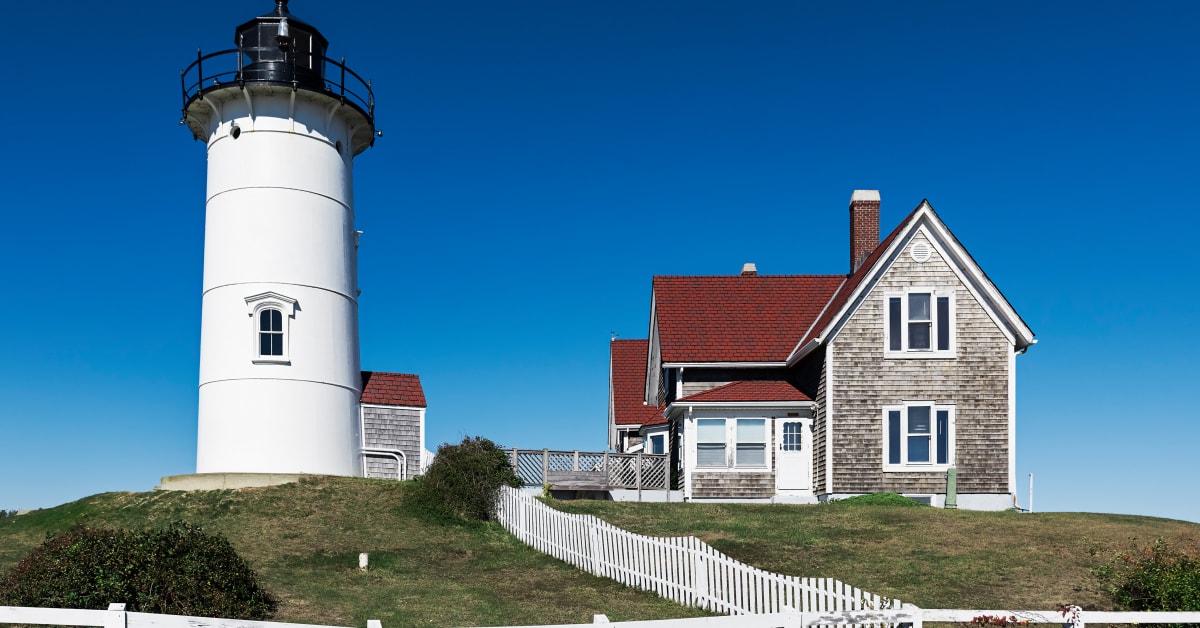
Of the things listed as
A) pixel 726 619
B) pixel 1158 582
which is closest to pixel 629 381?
pixel 1158 582

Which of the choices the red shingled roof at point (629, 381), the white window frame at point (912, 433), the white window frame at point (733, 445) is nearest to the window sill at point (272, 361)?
the white window frame at point (733, 445)

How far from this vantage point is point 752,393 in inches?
1152

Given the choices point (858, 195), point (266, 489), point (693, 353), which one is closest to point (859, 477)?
point (693, 353)

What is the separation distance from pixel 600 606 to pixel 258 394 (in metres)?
14.1

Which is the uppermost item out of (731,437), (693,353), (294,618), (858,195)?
(858,195)

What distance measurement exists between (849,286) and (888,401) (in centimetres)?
365

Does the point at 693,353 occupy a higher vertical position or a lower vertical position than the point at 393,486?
higher

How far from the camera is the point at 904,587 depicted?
16891mm

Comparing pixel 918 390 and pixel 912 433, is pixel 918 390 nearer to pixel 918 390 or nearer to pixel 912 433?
pixel 918 390

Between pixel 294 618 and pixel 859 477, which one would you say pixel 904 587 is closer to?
pixel 294 618

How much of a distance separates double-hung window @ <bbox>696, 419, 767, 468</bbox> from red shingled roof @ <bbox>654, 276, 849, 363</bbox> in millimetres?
1854

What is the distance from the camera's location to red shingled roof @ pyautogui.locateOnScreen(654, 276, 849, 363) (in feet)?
99.8

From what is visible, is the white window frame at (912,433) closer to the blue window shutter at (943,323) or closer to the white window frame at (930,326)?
the white window frame at (930,326)

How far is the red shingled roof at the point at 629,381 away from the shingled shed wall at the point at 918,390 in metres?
9.29
